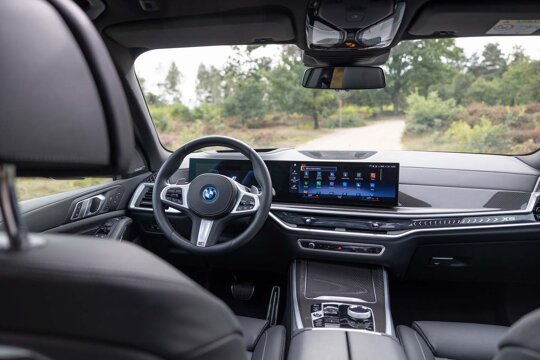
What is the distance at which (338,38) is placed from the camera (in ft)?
9.33

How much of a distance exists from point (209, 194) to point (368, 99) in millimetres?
1379

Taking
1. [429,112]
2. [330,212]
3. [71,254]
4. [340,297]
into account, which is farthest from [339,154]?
[71,254]

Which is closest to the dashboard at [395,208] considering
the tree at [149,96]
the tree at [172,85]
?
the tree at [172,85]

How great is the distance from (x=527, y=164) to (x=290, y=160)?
172 cm

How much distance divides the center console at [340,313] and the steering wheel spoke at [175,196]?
90 cm

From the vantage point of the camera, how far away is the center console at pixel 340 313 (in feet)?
7.14

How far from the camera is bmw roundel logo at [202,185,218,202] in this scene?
255 centimetres

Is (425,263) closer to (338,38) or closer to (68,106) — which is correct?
(338,38)

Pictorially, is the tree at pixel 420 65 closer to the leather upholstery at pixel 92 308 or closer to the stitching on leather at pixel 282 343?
the stitching on leather at pixel 282 343

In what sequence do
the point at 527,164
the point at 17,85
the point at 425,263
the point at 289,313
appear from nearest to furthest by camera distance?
the point at 17,85, the point at 289,313, the point at 425,263, the point at 527,164

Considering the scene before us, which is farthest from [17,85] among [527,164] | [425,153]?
[527,164]

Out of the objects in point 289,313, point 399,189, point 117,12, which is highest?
point 117,12

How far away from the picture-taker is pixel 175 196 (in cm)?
266

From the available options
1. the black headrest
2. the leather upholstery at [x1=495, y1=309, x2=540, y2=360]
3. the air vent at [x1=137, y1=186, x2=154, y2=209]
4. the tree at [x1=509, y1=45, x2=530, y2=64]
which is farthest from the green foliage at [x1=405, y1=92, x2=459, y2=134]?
the black headrest
